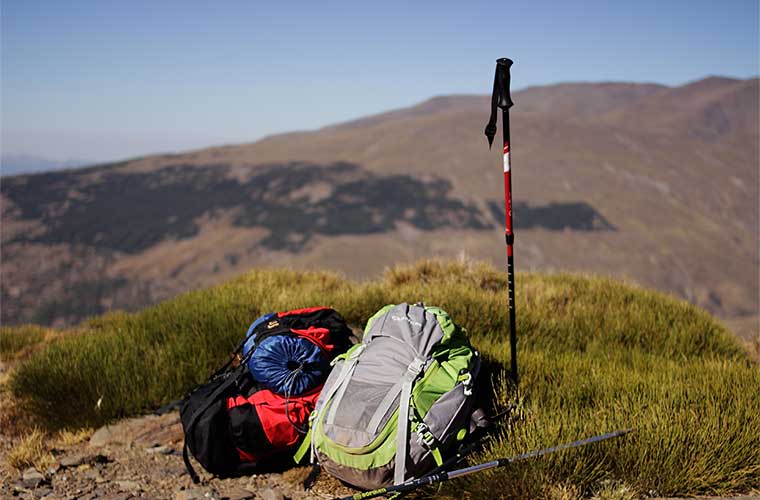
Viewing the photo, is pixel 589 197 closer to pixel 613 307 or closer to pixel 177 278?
pixel 177 278

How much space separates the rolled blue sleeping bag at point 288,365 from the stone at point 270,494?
2.13 ft

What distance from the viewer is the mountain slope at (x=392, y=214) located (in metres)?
113

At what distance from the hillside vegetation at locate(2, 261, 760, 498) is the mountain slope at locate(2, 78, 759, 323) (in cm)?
8648

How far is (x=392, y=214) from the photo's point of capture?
132 meters

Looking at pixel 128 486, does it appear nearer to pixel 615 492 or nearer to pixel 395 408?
pixel 395 408

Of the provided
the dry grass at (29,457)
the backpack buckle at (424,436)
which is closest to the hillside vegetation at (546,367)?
the backpack buckle at (424,436)

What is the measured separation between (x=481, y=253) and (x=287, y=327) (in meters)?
105

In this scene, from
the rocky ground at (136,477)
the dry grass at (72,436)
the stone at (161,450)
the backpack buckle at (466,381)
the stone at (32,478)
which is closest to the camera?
the backpack buckle at (466,381)

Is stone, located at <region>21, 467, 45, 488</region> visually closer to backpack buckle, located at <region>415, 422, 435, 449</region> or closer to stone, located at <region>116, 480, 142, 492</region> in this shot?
stone, located at <region>116, 480, 142, 492</region>

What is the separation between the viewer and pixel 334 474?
349cm

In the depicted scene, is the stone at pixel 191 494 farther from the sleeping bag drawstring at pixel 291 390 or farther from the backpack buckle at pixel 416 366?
the backpack buckle at pixel 416 366

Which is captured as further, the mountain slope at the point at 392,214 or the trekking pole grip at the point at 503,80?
the mountain slope at the point at 392,214

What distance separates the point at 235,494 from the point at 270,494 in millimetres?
276

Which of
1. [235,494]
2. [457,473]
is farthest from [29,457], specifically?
[457,473]
